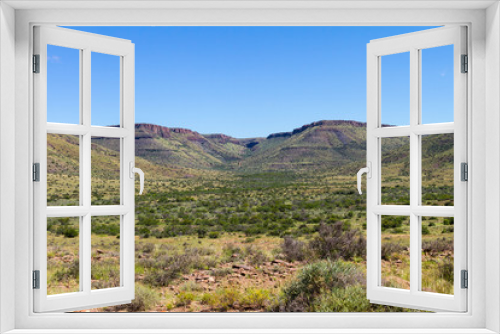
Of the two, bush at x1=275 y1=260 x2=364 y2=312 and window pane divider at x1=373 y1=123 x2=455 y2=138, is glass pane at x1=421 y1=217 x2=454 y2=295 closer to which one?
bush at x1=275 y1=260 x2=364 y2=312

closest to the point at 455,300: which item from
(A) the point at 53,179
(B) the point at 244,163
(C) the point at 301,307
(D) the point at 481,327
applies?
(D) the point at 481,327

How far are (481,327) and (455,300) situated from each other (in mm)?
159

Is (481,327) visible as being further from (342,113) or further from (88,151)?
(342,113)

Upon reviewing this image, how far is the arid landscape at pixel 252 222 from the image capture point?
6.35 meters

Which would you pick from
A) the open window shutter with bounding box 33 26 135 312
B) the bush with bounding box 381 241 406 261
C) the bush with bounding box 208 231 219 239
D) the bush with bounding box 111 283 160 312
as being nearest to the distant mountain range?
the bush with bounding box 208 231 219 239

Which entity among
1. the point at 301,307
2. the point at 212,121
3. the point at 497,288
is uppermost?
the point at 212,121

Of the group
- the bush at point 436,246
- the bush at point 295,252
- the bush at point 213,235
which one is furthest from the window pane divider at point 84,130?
the bush at point 213,235

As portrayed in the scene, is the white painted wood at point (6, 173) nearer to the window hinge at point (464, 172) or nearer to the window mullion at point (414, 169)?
the window mullion at point (414, 169)

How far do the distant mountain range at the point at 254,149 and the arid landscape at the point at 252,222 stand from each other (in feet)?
0.18

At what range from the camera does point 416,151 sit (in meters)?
2.11

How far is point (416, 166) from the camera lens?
212cm

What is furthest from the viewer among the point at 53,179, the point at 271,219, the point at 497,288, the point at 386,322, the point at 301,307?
the point at 271,219

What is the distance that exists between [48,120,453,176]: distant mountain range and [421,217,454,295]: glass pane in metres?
7.96

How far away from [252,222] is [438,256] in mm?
7557
